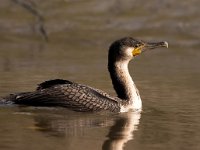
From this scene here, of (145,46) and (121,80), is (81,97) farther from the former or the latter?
(145,46)

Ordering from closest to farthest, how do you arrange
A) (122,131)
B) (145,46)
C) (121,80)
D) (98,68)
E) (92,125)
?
(122,131), (92,125), (121,80), (145,46), (98,68)

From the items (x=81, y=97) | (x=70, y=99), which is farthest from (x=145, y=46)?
(x=70, y=99)

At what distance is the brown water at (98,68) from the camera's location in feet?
41.1

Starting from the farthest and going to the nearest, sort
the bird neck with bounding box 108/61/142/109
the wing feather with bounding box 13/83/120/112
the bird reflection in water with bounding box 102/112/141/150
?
the bird neck with bounding box 108/61/142/109, the wing feather with bounding box 13/83/120/112, the bird reflection in water with bounding box 102/112/141/150

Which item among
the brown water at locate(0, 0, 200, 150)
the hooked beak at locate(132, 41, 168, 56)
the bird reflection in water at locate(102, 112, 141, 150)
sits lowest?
the bird reflection in water at locate(102, 112, 141, 150)

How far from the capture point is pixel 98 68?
22594 mm

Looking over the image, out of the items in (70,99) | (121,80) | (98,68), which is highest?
(121,80)

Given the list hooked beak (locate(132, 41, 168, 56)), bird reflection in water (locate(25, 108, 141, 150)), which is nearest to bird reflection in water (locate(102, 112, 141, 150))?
bird reflection in water (locate(25, 108, 141, 150))

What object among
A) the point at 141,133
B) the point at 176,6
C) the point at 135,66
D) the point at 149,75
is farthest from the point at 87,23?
the point at 141,133

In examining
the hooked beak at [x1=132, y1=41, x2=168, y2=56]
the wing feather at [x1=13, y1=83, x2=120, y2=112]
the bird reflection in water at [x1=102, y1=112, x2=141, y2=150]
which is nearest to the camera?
the bird reflection in water at [x1=102, y1=112, x2=141, y2=150]

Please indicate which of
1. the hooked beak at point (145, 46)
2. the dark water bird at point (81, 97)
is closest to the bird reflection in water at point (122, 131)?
the dark water bird at point (81, 97)

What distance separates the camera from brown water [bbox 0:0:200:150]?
12516mm

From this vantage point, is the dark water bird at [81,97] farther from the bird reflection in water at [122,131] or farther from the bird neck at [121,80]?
the bird reflection in water at [122,131]

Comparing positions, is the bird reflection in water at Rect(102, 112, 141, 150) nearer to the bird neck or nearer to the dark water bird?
the dark water bird
